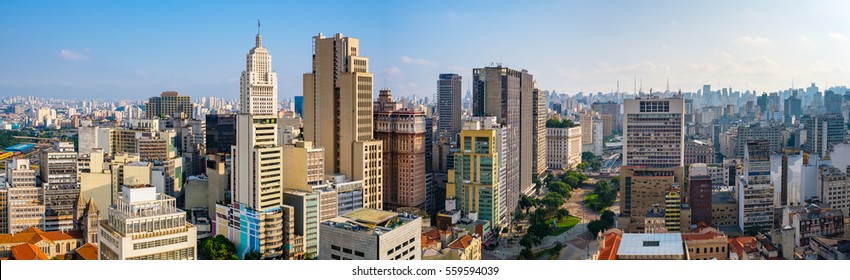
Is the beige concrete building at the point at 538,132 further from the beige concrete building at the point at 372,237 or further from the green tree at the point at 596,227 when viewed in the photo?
the beige concrete building at the point at 372,237

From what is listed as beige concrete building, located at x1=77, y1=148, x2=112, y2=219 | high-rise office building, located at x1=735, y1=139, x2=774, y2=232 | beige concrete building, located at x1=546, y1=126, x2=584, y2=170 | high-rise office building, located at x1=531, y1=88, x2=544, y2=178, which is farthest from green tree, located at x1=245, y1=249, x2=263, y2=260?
beige concrete building, located at x1=546, y1=126, x2=584, y2=170

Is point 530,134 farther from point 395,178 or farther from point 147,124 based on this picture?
point 147,124

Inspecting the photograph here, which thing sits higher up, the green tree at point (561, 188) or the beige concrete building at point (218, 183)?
the beige concrete building at point (218, 183)

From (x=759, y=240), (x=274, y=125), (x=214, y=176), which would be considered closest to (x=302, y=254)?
(x=274, y=125)

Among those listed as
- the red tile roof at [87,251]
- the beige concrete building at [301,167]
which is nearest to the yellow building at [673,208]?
the beige concrete building at [301,167]

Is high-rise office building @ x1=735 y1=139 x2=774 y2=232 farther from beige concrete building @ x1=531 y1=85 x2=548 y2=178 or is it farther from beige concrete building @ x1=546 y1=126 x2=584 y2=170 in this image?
beige concrete building @ x1=546 y1=126 x2=584 y2=170
